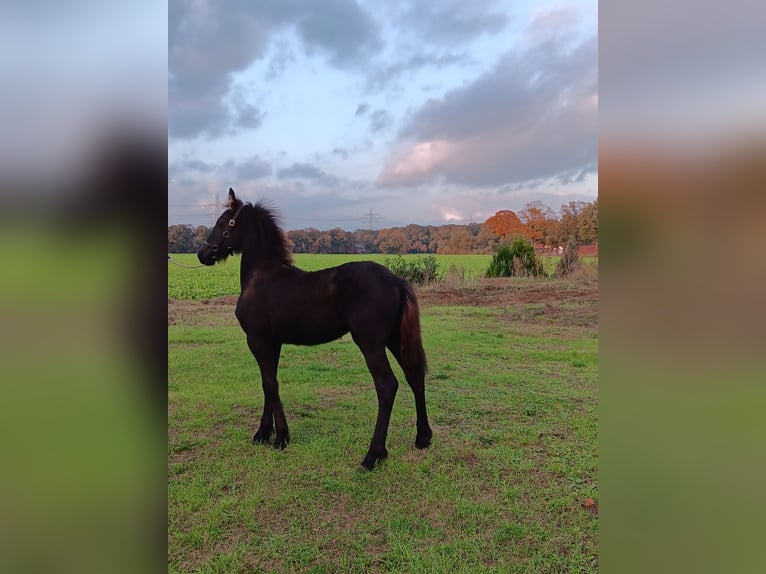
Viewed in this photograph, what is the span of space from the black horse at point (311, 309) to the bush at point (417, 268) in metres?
8.58

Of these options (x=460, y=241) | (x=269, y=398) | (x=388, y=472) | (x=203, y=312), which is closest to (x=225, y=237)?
(x=269, y=398)

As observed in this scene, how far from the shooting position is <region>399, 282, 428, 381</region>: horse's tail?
3.75m

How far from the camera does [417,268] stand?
42.5 ft

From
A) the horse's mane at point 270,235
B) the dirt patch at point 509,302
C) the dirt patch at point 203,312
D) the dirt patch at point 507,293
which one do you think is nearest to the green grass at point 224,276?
the dirt patch at point 509,302

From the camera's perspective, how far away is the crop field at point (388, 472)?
2.49 meters

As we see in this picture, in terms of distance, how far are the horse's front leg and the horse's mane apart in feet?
2.86

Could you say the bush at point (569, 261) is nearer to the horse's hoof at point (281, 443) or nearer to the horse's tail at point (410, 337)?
the horse's tail at point (410, 337)

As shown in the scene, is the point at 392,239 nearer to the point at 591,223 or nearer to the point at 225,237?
the point at 225,237

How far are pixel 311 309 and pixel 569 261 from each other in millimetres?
12196
